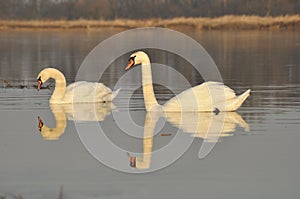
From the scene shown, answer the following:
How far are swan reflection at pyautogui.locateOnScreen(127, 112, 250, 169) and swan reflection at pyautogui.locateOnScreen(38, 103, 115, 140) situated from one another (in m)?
0.85

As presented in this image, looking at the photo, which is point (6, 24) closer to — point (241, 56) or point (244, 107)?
point (241, 56)

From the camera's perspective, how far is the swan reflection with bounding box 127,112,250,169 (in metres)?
10.1

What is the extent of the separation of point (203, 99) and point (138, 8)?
47.1 metres

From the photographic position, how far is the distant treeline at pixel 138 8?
54.8m

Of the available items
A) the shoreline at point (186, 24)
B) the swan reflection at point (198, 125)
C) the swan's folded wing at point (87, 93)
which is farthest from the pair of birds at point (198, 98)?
the shoreline at point (186, 24)

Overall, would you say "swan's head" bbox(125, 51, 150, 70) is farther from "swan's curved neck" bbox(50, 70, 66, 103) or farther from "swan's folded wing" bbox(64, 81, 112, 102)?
"swan's curved neck" bbox(50, 70, 66, 103)

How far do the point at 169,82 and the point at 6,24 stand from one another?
118 feet

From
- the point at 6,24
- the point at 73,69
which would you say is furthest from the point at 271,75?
the point at 6,24

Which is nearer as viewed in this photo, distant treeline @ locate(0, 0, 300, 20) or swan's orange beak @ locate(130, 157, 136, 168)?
swan's orange beak @ locate(130, 157, 136, 168)

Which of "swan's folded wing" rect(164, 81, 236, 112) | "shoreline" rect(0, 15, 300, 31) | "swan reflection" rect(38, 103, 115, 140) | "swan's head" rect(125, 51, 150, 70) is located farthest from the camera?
"shoreline" rect(0, 15, 300, 31)

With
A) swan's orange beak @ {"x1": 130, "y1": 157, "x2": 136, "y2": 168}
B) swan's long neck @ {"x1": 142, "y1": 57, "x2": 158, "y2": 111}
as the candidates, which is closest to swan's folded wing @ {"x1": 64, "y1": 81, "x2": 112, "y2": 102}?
swan's long neck @ {"x1": 142, "y1": 57, "x2": 158, "y2": 111}

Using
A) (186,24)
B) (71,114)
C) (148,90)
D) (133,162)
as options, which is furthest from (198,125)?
(186,24)

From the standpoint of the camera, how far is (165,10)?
57.0 meters

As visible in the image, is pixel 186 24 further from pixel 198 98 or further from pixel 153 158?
pixel 153 158
